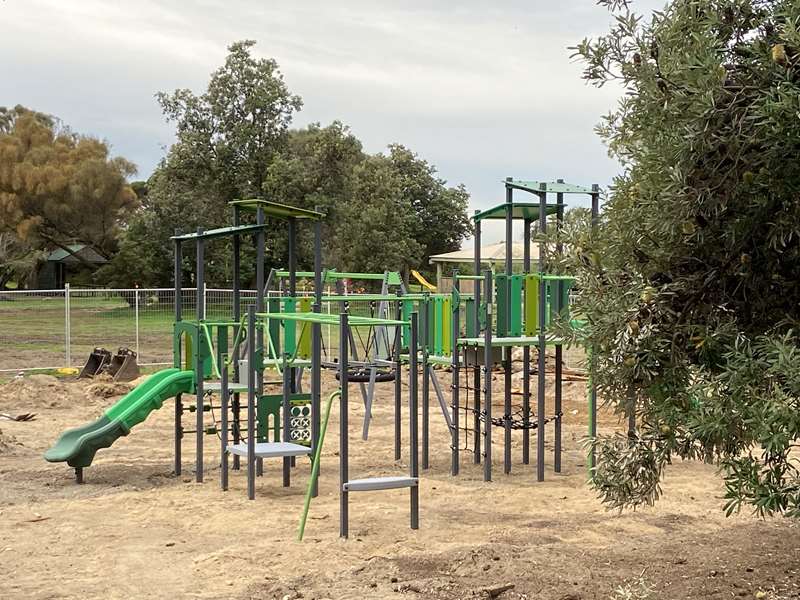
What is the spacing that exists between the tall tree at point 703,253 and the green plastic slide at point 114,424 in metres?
5.84

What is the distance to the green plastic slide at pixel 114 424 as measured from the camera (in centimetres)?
930

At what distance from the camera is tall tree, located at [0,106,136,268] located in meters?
43.2

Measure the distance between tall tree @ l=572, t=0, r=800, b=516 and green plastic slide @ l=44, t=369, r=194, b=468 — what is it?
230 inches

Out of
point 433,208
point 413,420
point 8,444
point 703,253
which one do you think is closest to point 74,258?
point 433,208

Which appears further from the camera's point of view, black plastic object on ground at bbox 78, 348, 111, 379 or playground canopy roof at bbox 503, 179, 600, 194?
black plastic object on ground at bbox 78, 348, 111, 379

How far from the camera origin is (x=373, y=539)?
7090 mm

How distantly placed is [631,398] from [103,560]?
4.02m

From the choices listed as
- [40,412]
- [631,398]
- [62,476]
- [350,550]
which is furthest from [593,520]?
[40,412]

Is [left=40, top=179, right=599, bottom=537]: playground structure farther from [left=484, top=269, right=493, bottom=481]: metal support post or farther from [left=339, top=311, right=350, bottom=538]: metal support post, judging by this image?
[left=339, top=311, right=350, bottom=538]: metal support post

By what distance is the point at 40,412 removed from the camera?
14.6 meters

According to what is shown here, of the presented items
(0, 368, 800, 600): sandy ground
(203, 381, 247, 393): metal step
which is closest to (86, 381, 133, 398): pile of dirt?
(0, 368, 800, 600): sandy ground

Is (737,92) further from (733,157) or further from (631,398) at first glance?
(631,398)

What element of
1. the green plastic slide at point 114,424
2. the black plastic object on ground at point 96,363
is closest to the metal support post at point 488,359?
the green plastic slide at point 114,424

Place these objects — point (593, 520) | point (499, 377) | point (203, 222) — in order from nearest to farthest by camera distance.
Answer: point (593, 520) → point (499, 377) → point (203, 222)
